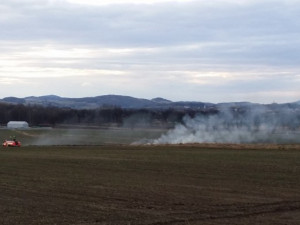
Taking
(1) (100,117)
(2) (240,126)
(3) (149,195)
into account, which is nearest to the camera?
(3) (149,195)

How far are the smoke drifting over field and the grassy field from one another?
5345 centimetres

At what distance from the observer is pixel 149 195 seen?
24.0 metres

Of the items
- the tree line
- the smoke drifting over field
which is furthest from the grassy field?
the tree line

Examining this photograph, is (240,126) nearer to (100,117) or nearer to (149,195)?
(149,195)

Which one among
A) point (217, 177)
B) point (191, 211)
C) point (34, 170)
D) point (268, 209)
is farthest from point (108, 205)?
point (34, 170)

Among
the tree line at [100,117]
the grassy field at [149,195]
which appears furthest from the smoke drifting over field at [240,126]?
the grassy field at [149,195]

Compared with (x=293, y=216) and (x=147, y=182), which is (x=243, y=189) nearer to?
(x=147, y=182)

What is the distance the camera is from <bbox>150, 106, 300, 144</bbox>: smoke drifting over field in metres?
93.7

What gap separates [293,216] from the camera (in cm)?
1953

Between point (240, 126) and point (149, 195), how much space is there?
7289cm

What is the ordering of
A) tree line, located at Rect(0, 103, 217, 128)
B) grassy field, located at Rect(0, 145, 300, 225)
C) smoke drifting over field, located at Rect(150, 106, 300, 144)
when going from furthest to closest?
tree line, located at Rect(0, 103, 217, 128) → smoke drifting over field, located at Rect(150, 106, 300, 144) → grassy field, located at Rect(0, 145, 300, 225)

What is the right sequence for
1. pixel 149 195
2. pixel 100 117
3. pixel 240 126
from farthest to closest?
pixel 100 117 → pixel 240 126 → pixel 149 195

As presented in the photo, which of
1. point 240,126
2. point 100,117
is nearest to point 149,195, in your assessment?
point 240,126

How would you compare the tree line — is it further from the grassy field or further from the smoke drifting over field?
the grassy field
